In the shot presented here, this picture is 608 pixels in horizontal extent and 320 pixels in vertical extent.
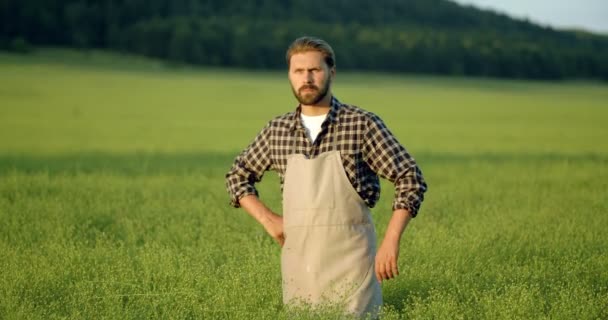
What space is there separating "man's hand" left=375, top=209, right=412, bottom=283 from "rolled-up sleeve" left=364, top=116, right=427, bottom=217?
5cm

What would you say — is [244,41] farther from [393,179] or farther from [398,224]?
[398,224]

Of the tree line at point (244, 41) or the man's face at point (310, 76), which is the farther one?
the tree line at point (244, 41)

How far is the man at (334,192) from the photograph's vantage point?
4.67m

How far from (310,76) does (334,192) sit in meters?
0.64

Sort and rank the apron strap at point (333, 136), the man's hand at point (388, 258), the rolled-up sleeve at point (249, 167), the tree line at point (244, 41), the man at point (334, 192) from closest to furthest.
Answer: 1. the man's hand at point (388, 258)
2. the man at point (334, 192)
3. the apron strap at point (333, 136)
4. the rolled-up sleeve at point (249, 167)
5. the tree line at point (244, 41)

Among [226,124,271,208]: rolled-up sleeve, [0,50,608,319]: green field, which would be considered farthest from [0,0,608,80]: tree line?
[226,124,271,208]: rolled-up sleeve

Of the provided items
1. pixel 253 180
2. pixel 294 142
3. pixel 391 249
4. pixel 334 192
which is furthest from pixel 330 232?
pixel 253 180

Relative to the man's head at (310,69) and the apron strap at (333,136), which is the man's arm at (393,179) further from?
the man's head at (310,69)

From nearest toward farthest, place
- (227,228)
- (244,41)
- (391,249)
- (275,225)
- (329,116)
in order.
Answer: (391,249) < (329,116) < (275,225) < (227,228) < (244,41)

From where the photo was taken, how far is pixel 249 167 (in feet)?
16.8

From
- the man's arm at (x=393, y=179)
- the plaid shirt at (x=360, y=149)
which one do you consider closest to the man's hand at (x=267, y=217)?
the plaid shirt at (x=360, y=149)

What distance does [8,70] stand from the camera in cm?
5459

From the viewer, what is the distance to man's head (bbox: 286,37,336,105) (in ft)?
15.3

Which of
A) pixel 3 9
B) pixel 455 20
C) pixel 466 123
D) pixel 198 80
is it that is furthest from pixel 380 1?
pixel 466 123
